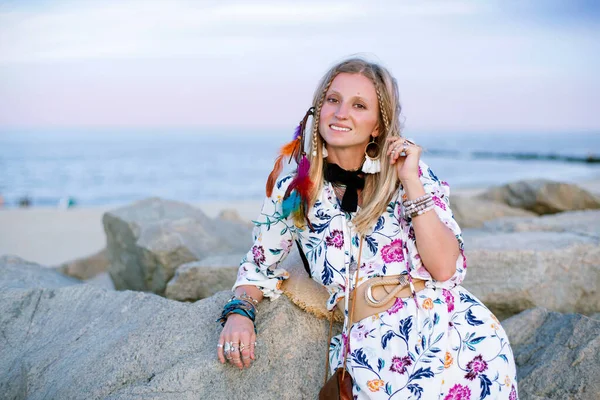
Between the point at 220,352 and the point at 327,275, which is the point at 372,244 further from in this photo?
the point at 220,352

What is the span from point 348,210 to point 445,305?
62 centimetres

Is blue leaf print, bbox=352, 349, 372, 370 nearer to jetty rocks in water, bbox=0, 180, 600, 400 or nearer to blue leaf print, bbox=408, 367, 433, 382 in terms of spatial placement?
blue leaf print, bbox=408, 367, 433, 382

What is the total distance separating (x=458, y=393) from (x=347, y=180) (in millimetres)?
1087

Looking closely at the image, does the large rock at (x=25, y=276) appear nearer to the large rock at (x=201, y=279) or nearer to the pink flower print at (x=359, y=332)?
the large rock at (x=201, y=279)

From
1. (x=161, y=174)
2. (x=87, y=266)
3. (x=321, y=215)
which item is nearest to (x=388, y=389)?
(x=321, y=215)

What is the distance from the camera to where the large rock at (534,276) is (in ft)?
14.3

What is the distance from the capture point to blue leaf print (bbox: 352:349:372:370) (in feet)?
8.42

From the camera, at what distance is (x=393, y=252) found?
9.06ft

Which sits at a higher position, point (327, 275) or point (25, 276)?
point (327, 275)

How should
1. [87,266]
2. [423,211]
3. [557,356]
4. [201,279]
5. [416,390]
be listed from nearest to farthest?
[416,390] → [423,211] → [557,356] → [201,279] → [87,266]

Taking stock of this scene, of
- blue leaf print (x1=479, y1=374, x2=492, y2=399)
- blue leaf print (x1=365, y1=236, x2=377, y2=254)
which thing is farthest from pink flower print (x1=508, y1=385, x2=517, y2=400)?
blue leaf print (x1=365, y1=236, x2=377, y2=254)

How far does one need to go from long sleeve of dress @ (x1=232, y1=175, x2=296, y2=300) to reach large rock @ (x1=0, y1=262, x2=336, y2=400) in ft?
0.44

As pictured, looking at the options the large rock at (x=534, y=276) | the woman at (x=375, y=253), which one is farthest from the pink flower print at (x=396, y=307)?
the large rock at (x=534, y=276)

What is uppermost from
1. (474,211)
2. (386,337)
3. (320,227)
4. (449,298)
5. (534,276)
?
(320,227)
